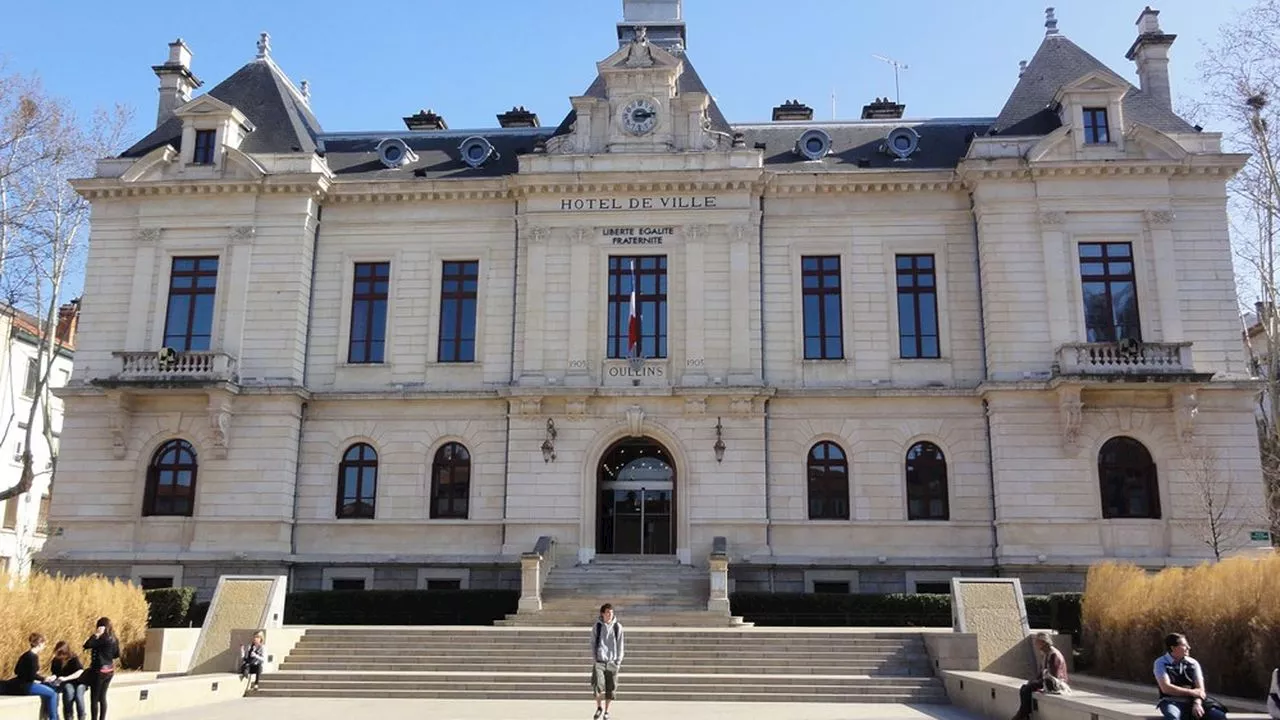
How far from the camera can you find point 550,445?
90.9 feet

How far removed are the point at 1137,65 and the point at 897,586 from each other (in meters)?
18.2

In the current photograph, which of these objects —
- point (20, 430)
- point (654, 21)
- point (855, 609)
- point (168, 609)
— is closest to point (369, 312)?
point (168, 609)

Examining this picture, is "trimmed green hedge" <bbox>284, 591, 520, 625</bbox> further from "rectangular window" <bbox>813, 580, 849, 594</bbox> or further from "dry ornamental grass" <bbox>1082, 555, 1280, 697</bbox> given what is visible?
"dry ornamental grass" <bbox>1082, 555, 1280, 697</bbox>

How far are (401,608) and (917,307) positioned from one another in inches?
638

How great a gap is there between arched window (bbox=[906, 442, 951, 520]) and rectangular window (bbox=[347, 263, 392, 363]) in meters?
15.4

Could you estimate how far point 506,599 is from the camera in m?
24.9

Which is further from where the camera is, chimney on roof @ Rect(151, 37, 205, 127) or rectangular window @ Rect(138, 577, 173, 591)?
chimney on roof @ Rect(151, 37, 205, 127)

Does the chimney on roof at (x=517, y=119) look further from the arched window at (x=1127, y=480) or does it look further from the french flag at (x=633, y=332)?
the arched window at (x=1127, y=480)

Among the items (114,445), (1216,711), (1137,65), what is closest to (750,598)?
(1216,711)

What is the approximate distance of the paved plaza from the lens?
50.9 feet

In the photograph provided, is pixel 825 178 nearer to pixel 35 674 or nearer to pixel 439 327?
pixel 439 327

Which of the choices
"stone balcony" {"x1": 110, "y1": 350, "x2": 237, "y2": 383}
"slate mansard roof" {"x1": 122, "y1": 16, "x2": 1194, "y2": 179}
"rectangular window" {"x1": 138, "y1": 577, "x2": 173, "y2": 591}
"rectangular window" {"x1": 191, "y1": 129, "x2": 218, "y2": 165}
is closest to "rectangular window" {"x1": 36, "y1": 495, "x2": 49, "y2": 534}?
"rectangular window" {"x1": 138, "y1": 577, "x2": 173, "y2": 591}

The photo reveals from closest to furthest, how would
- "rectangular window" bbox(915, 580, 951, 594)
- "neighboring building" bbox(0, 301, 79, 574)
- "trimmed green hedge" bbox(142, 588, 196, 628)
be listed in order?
"trimmed green hedge" bbox(142, 588, 196, 628), "rectangular window" bbox(915, 580, 951, 594), "neighboring building" bbox(0, 301, 79, 574)

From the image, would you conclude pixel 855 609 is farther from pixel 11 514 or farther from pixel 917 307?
pixel 11 514
